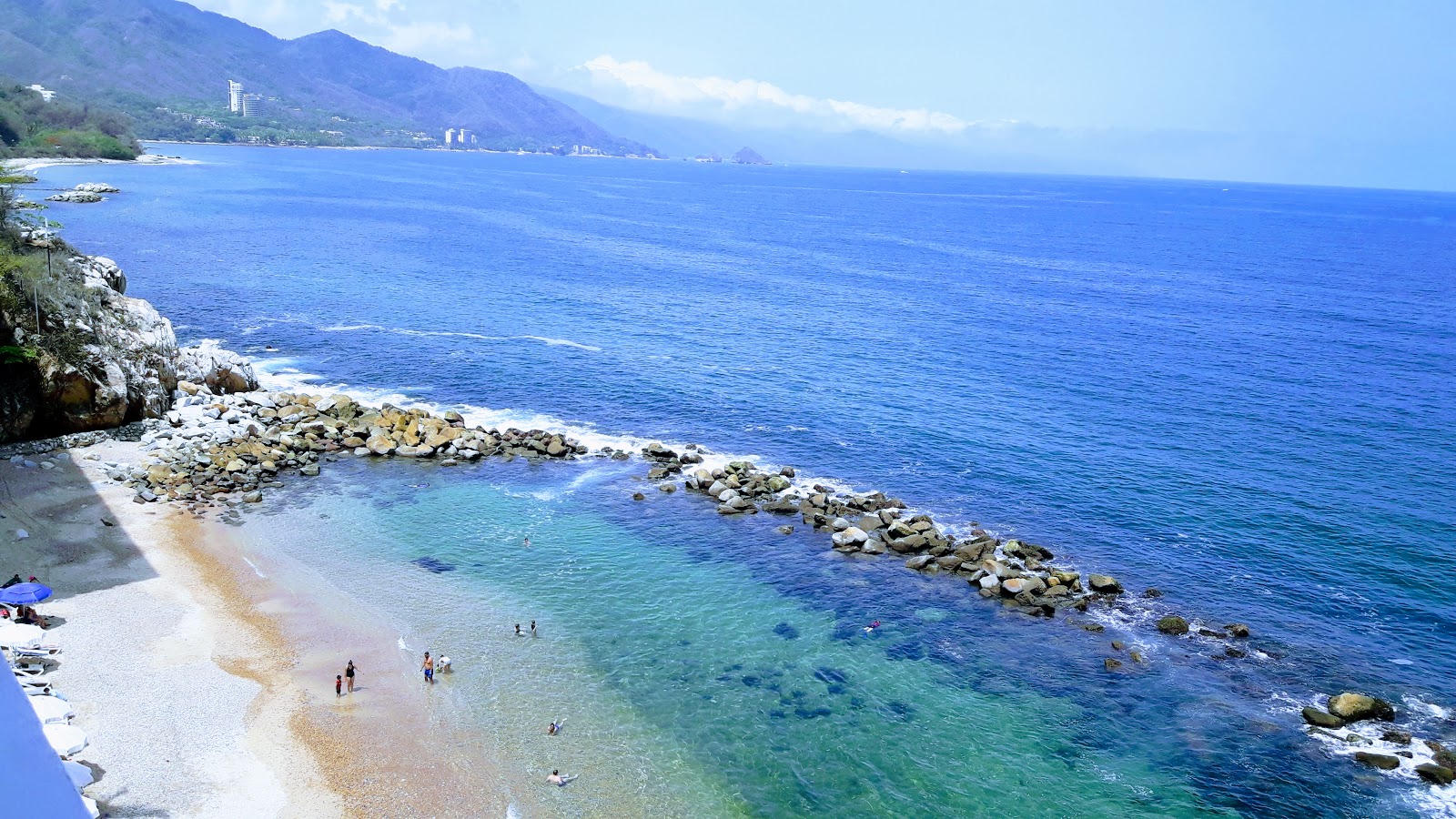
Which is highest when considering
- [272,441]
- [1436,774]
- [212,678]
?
[272,441]

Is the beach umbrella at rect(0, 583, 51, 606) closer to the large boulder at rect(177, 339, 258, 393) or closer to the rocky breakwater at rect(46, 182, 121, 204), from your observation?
the large boulder at rect(177, 339, 258, 393)

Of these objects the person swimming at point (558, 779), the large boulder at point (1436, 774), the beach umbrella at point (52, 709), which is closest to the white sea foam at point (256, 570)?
the beach umbrella at point (52, 709)

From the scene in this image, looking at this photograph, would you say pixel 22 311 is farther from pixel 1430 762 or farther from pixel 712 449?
pixel 1430 762

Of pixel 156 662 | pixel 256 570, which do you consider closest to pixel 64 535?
pixel 256 570

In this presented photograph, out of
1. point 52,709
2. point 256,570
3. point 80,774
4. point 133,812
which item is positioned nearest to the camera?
point 80,774

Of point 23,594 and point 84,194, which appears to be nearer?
point 23,594

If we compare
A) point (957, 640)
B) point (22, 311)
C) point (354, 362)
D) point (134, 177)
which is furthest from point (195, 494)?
point (134, 177)

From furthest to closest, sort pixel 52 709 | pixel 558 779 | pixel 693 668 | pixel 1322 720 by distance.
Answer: pixel 693 668 → pixel 1322 720 → pixel 558 779 → pixel 52 709

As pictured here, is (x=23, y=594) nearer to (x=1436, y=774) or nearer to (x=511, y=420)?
(x=511, y=420)
